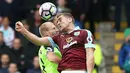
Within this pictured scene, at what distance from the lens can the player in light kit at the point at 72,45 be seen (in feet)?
25.0

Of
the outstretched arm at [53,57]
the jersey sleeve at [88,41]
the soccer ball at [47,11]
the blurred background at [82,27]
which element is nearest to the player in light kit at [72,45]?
the jersey sleeve at [88,41]

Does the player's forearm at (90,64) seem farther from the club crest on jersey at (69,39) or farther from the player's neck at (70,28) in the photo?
the player's neck at (70,28)

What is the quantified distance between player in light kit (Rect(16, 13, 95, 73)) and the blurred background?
5.49 meters

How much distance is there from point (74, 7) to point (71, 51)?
27.0ft

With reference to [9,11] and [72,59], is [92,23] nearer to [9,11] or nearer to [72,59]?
[9,11]

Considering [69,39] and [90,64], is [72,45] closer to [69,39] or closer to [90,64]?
[69,39]

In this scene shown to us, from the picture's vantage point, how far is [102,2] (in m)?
A: 16.5

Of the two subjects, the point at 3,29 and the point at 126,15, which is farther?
the point at 126,15

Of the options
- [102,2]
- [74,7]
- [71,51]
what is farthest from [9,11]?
[71,51]

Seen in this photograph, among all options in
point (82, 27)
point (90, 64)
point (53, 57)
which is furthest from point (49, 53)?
point (82, 27)

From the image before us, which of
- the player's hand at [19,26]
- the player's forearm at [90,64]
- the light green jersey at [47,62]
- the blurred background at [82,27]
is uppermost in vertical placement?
the player's hand at [19,26]

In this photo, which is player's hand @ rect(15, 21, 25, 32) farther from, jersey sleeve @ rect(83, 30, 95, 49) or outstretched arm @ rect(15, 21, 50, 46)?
jersey sleeve @ rect(83, 30, 95, 49)

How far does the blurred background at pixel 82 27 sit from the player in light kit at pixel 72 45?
18.0 feet

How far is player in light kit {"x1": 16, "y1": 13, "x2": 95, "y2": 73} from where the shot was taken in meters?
7.62
